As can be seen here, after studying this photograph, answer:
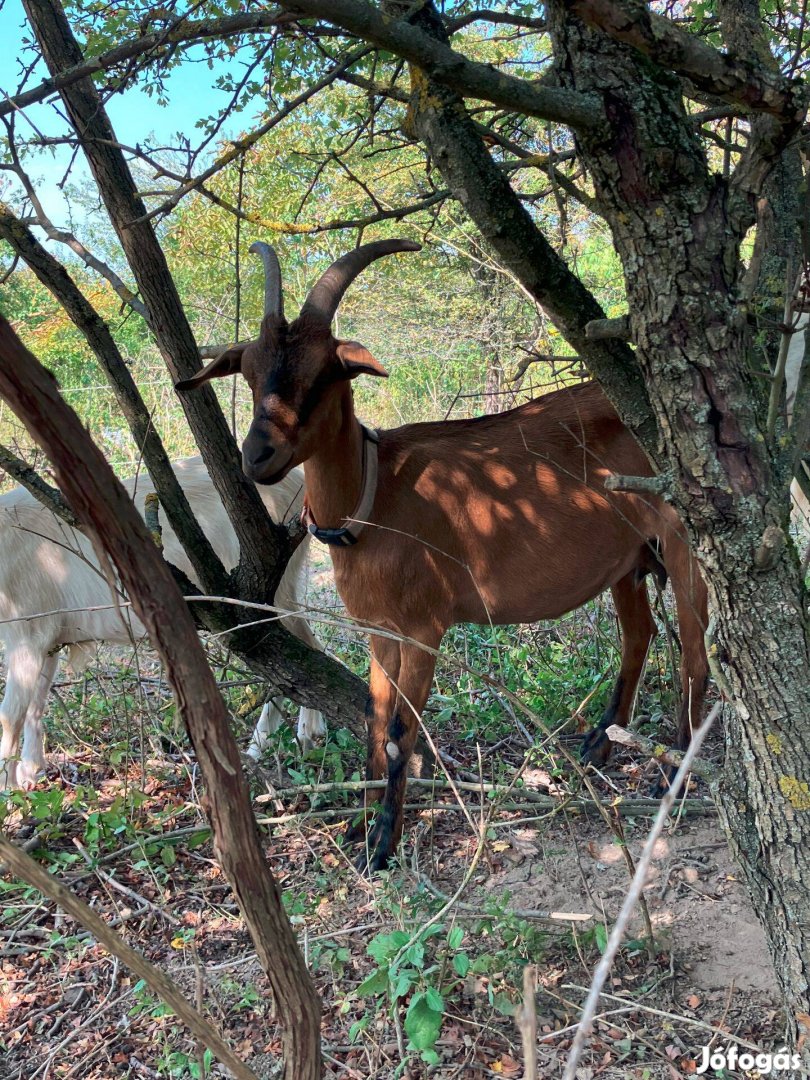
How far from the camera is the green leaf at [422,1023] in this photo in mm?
2227

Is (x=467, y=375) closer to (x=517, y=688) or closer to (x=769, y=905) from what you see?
(x=517, y=688)

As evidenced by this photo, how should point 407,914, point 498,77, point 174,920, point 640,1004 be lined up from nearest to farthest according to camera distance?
point 498,77 → point 640,1004 → point 407,914 → point 174,920

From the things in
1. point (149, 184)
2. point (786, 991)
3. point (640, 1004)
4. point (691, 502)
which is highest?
point (149, 184)

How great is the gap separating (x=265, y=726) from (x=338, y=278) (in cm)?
243

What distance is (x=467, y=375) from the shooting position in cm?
1146

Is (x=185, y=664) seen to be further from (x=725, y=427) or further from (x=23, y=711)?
(x=23, y=711)

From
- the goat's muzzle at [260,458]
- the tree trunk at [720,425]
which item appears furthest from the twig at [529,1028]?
the goat's muzzle at [260,458]

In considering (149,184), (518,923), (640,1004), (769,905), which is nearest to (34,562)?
(518,923)

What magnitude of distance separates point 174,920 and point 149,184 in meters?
15.8

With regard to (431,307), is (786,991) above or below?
below

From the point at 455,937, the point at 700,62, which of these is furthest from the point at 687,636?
the point at 700,62

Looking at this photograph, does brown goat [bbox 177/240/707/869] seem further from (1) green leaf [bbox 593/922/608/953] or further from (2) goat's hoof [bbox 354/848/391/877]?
(1) green leaf [bbox 593/922/608/953]

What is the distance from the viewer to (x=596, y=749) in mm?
4270

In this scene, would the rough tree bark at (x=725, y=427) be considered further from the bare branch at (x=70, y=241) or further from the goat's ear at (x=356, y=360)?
the bare branch at (x=70, y=241)
